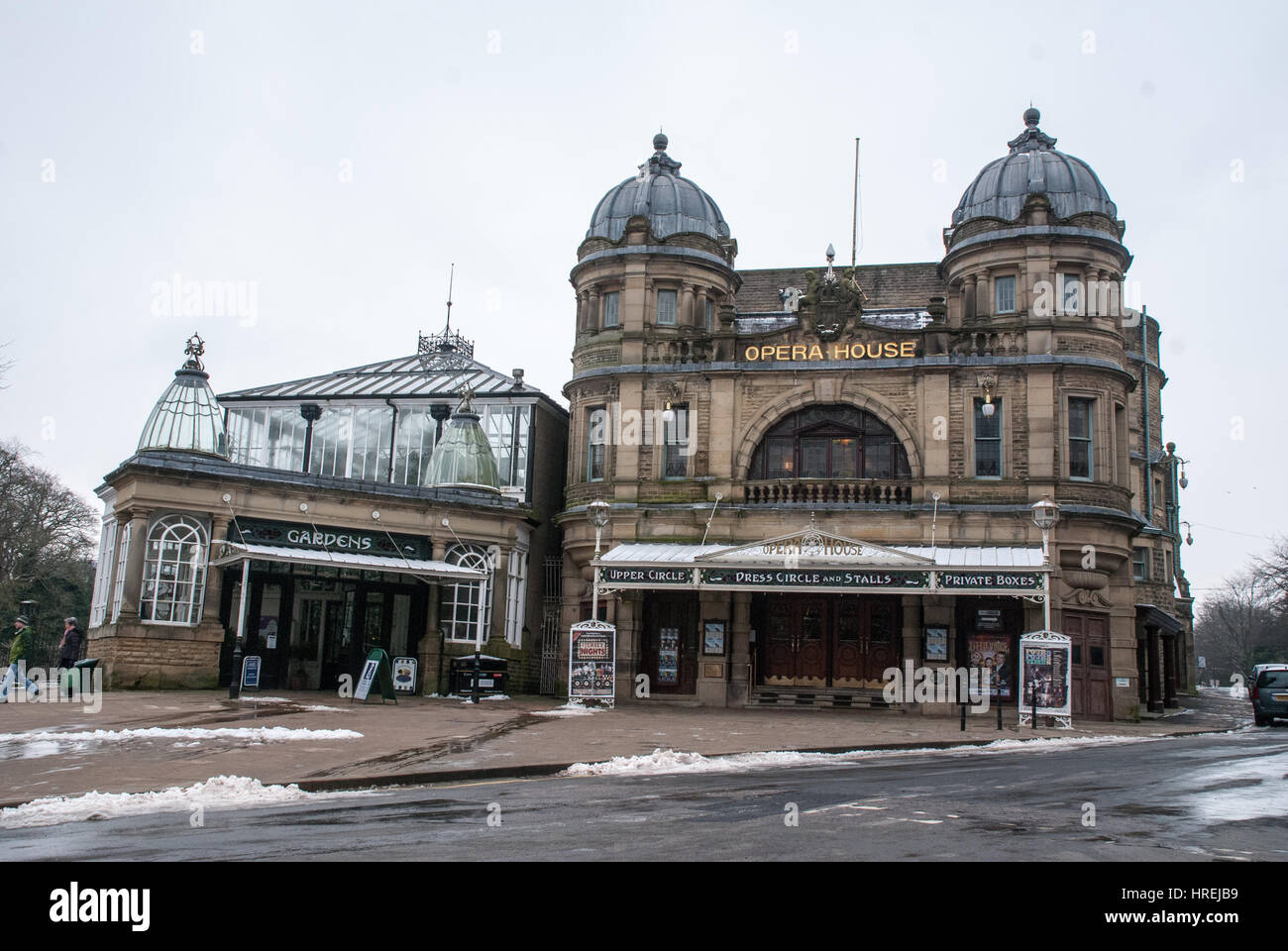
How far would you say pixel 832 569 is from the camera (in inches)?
1091

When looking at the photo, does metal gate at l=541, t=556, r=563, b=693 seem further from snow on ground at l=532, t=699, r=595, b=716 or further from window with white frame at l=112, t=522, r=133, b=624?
window with white frame at l=112, t=522, r=133, b=624

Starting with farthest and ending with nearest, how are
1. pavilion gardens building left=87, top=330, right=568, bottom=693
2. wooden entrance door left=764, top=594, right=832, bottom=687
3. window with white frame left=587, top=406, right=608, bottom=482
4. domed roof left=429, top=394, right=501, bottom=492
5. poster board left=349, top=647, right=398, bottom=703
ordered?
window with white frame left=587, top=406, right=608, bottom=482 → domed roof left=429, top=394, right=501, bottom=492 → wooden entrance door left=764, top=594, right=832, bottom=687 → pavilion gardens building left=87, top=330, right=568, bottom=693 → poster board left=349, top=647, right=398, bottom=703

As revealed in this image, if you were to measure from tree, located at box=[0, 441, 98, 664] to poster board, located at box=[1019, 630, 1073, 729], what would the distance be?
40311 millimetres

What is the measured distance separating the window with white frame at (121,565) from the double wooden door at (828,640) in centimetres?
1605

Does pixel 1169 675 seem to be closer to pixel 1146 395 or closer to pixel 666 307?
pixel 1146 395

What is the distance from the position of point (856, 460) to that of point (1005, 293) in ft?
20.7

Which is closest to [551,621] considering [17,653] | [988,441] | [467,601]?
[467,601]

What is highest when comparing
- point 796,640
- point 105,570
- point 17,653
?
point 105,570

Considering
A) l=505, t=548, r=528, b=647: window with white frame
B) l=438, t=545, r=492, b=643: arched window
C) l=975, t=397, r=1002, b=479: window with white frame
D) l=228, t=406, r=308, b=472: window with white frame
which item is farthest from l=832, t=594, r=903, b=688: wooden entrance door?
l=228, t=406, r=308, b=472: window with white frame

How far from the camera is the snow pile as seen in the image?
33.8 feet

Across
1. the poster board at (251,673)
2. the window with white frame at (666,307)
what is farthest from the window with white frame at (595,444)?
the poster board at (251,673)

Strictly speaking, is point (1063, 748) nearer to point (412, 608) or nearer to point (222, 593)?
point (412, 608)
